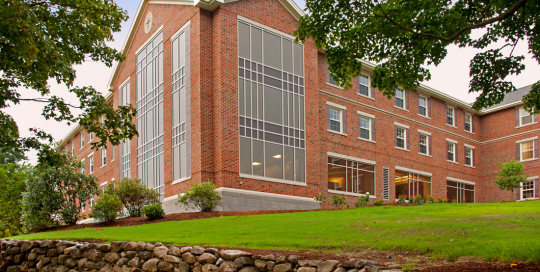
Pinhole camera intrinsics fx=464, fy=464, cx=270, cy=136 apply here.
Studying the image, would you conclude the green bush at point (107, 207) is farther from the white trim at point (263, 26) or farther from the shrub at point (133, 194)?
the white trim at point (263, 26)

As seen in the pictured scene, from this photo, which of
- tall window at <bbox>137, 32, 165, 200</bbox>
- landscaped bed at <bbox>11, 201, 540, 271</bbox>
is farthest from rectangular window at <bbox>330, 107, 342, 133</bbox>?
landscaped bed at <bbox>11, 201, 540, 271</bbox>

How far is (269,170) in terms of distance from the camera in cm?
2527

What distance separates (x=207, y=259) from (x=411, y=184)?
2790 cm

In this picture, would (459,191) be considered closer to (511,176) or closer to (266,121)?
(511,176)

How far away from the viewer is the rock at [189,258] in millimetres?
10545

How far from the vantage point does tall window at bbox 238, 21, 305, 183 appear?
25.0m

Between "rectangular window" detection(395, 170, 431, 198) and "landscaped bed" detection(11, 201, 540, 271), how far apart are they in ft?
62.6

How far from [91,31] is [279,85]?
1233 centimetres

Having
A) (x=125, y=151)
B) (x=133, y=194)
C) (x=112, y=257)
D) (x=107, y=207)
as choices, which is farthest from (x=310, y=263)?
(x=125, y=151)

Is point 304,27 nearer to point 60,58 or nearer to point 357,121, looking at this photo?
point 60,58

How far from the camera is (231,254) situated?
9.71m

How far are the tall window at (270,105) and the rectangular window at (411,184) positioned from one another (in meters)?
10.7

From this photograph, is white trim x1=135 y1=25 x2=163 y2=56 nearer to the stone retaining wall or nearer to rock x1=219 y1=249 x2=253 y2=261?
the stone retaining wall

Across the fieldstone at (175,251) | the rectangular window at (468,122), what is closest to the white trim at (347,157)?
the rectangular window at (468,122)
